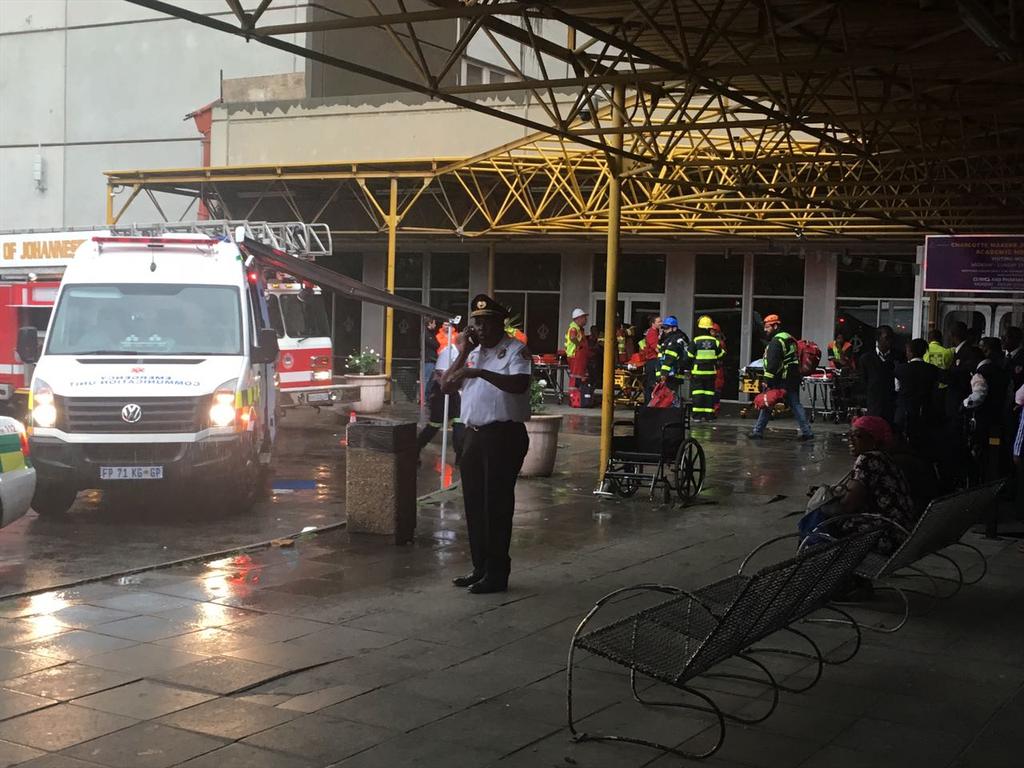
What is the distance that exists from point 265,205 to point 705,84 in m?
22.6

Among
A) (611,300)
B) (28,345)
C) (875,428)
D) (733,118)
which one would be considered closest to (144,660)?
(875,428)

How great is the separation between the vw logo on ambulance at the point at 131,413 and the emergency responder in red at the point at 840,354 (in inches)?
674

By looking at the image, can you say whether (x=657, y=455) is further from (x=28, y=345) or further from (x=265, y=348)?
(x=28, y=345)

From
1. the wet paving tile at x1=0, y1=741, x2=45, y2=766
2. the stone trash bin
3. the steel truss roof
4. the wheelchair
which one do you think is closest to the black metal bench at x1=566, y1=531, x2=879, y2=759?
the wet paving tile at x1=0, y1=741, x2=45, y2=766

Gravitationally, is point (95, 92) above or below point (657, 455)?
above

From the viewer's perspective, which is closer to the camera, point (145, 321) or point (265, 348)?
point (145, 321)

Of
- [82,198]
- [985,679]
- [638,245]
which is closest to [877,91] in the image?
[985,679]

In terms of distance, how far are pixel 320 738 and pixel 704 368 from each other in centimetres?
1777

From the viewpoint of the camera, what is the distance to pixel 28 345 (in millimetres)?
12734

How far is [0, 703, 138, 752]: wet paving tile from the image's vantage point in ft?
17.6

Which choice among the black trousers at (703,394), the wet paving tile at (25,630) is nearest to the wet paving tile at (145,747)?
the wet paving tile at (25,630)

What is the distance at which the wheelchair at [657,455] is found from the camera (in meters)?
13.1

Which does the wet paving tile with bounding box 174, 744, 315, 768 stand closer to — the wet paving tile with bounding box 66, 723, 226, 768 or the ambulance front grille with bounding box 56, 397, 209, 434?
the wet paving tile with bounding box 66, 723, 226, 768

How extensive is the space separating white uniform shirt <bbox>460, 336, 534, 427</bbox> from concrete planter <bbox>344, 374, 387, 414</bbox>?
16259 millimetres
